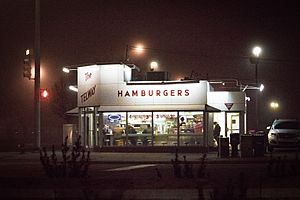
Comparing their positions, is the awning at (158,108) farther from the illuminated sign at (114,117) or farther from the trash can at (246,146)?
the trash can at (246,146)

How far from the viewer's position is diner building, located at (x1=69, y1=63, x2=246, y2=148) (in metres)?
36.8

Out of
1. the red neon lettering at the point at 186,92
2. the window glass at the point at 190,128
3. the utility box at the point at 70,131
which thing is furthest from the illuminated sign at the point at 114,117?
the red neon lettering at the point at 186,92

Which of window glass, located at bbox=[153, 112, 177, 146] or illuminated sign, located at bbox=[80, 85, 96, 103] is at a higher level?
illuminated sign, located at bbox=[80, 85, 96, 103]

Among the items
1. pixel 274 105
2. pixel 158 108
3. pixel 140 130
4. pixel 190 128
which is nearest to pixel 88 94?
pixel 140 130

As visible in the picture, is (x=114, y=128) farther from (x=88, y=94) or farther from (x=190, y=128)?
(x=190, y=128)

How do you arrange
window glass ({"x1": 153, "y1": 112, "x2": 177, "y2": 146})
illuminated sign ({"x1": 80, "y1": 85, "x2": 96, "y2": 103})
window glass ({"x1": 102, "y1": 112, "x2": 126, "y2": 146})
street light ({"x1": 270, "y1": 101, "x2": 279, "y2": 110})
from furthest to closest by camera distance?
street light ({"x1": 270, "y1": 101, "x2": 279, "y2": 110}), illuminated sign ({"x1": 80, "y1": 85, "x2": 96, "y2": 103}), window glass ({"x1": 102, "y1": 112, "x2": 126, "y2": 146}), window glass ({"x1": 153, "y1": 112, "x2": 177, "y2": 146})

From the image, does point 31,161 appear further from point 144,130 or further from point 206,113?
point 206,113

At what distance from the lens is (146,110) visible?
1453 inches

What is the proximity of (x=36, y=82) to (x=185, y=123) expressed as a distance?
9379mm

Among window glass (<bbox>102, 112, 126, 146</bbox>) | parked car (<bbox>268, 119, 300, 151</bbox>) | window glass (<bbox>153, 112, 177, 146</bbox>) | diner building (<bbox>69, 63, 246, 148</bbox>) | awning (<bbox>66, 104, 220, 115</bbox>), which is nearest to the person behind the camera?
awning (<bbox>66, 104, 220, 115</bbox>)

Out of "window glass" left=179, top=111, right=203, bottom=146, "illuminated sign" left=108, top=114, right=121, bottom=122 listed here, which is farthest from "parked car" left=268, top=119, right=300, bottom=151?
"illuminated sign" left=108, top=114, right=121, bottom=122

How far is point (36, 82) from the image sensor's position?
35.1m

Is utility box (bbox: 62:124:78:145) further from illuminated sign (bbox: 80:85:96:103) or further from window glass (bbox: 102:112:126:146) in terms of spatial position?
window glass (bbox: 102:112:126:146)

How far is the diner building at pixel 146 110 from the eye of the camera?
36781mm
